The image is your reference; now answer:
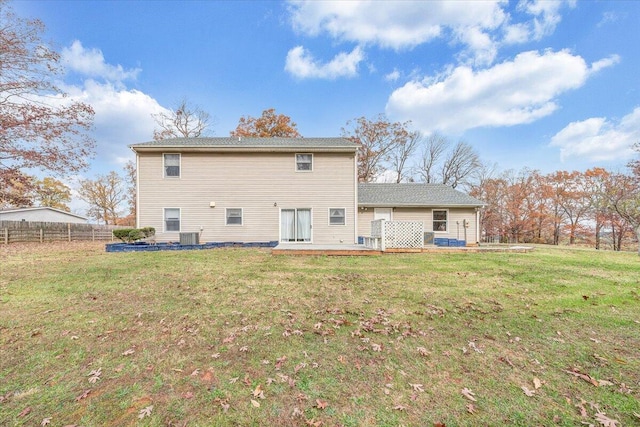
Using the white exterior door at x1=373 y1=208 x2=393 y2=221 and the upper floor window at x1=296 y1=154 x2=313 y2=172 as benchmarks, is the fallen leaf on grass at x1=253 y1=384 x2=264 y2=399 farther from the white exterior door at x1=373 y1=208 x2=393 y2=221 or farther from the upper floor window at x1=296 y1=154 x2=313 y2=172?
the white exterior door at x1=373 y1=208 x2=393 y2=221

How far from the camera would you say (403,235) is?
11.3 meters

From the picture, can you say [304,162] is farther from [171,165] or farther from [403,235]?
[171,165]

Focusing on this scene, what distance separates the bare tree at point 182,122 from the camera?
2469cm

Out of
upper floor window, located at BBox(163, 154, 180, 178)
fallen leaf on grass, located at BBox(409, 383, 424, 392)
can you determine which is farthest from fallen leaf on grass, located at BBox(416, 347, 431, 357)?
upper floor window, located at BBox(163, 154, 180, 178)

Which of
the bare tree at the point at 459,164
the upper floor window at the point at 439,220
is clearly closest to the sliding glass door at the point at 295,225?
the upper floor window at the point at 439,220

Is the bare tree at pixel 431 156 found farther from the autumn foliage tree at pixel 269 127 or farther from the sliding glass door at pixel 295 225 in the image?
the sliding glass door at pixel 295 225

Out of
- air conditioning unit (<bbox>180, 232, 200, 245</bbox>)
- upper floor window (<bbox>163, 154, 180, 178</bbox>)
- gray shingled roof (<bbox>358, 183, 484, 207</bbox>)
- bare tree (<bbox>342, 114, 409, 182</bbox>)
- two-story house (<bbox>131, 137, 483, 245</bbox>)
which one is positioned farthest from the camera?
bare tree (<bbox>342, 114, 409, 182</bbox>)

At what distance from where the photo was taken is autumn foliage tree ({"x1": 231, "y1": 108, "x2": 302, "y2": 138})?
2538 cm

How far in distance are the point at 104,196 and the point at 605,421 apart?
47.0 metres

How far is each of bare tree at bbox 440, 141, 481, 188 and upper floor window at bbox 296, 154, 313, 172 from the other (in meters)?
22.1

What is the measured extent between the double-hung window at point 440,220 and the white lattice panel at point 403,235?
4.37 m

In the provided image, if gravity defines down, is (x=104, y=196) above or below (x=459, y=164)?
below

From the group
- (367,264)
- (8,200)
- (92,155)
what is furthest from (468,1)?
(8,200)

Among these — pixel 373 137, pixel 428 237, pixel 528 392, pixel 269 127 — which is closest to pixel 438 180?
pixel 373 137
